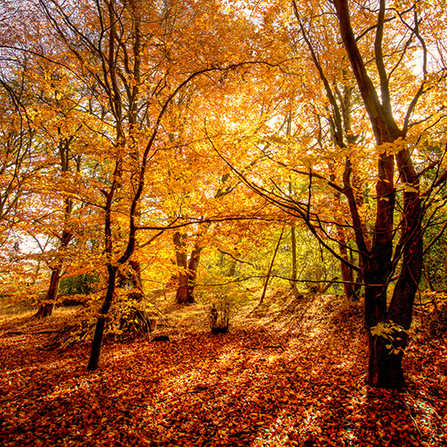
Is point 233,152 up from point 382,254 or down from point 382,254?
up

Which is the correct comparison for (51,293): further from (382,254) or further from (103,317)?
(382,254)

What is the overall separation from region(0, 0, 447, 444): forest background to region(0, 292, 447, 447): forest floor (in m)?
0.51

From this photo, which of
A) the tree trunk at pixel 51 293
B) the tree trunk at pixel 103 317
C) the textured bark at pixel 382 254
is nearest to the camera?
the textured bark at pixel 382 254

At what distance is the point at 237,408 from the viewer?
3143 millimetres

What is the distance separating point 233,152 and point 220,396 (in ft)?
14.6

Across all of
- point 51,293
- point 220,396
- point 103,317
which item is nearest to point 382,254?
point 220,396

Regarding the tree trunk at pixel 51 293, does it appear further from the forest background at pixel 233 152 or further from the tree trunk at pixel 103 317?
the tree trunk at pixel 103 317

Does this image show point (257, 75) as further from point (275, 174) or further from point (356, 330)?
point (356, 330)

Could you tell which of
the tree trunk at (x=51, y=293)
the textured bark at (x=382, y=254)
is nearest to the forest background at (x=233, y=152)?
the textured bark at (x=382, y=254)

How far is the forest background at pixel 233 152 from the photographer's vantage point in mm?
2893

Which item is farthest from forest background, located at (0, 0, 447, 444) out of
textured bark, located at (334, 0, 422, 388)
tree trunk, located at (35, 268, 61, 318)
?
tree trunk, located at (35, 268, 61, 318)

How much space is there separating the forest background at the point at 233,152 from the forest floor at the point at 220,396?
20.2 inches

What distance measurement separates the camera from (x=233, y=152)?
16.7 feet

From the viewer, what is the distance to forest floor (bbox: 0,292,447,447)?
8.57ft
